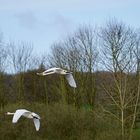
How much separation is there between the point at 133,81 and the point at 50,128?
637 cm

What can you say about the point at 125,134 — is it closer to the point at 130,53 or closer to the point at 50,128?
the point at 50,128

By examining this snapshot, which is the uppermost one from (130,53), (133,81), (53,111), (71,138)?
(130,53)

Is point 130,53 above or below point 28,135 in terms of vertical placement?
above

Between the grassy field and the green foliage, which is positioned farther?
the green foliage

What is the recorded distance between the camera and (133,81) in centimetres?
2614

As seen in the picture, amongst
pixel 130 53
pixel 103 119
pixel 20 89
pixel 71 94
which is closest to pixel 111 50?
pixel 130 53

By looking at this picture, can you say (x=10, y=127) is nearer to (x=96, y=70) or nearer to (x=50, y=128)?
(x=50, y=128)

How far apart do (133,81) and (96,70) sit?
6635mm

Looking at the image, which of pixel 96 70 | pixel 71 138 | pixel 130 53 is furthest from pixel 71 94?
pixel 71 138

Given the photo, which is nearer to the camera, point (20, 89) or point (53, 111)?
point (53, 111)

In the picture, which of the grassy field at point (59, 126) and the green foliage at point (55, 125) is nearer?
the grassy field at point (59, 126)

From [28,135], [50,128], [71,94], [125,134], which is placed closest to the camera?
[125,134]

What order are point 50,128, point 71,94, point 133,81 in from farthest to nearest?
point 71,94 → point 133,81 → point 50,128

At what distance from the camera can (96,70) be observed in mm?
32438
